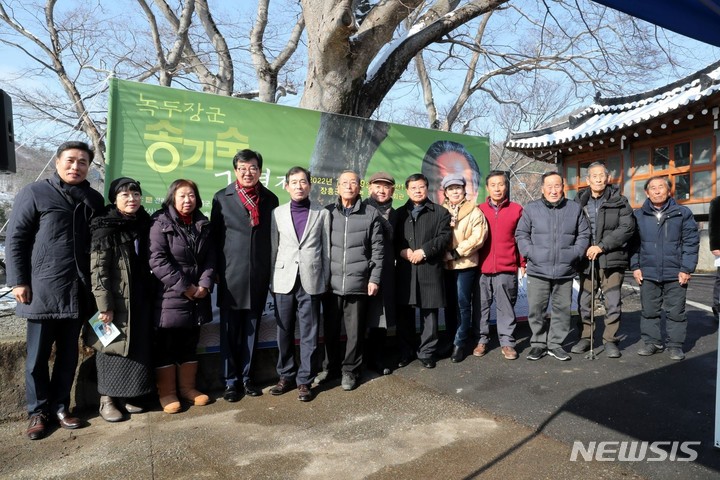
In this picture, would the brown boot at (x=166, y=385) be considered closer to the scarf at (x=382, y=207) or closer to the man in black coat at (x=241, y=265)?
the man in black coat at (x=241, y=265)

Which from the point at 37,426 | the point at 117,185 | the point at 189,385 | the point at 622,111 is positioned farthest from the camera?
the point at 622,111

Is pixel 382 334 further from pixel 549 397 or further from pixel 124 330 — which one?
pixel 124 330

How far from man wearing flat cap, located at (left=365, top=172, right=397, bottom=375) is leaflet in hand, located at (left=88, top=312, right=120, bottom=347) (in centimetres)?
188

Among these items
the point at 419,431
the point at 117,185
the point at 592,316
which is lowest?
the point at 419,431

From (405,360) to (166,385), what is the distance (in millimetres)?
1990

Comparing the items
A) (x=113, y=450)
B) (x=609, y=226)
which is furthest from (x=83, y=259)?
(x=609, y=226)

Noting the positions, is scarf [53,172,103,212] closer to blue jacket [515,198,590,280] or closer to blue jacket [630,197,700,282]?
blue jacket [515,198,590,280]

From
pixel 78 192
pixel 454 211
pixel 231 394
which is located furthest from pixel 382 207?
pixel 78 192

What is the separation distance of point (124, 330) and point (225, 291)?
70cm

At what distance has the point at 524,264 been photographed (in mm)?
4520

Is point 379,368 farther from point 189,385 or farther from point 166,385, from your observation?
point 166,385

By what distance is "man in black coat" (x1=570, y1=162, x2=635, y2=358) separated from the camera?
4.29 m

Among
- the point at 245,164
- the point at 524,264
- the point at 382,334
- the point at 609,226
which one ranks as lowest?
the point at 382,334

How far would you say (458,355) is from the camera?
4.28 m
